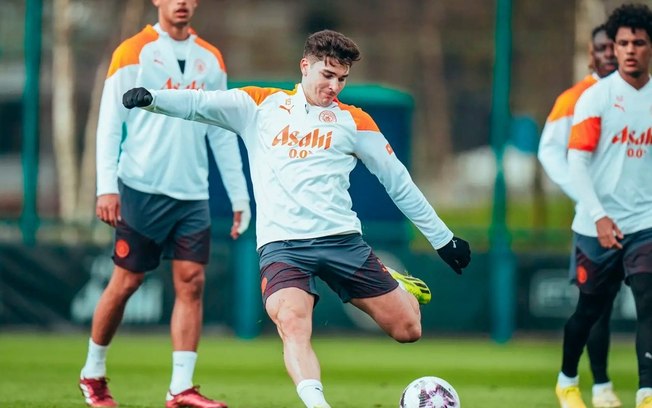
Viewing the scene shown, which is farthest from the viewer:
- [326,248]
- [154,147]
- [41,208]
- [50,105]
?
[50,105]

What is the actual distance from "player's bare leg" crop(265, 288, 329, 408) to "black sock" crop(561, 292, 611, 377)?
2.23m

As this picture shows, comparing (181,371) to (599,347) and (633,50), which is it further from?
(633,50)

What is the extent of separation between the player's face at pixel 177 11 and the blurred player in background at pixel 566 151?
2.44 meters

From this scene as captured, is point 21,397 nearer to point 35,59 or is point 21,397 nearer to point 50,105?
point 35,59

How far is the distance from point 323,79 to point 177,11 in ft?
5.45

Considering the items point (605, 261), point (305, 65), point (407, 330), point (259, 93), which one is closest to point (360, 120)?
point (305, 65)

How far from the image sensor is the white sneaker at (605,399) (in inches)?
370

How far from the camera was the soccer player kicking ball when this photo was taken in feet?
24.1

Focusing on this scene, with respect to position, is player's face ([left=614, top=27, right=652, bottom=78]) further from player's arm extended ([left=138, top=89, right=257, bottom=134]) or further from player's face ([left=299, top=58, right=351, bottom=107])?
player's arm extended ([left=138, top=89, right=257, bottom=134])

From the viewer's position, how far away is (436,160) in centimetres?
2178

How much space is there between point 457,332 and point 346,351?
176 cm

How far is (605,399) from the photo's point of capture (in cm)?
942

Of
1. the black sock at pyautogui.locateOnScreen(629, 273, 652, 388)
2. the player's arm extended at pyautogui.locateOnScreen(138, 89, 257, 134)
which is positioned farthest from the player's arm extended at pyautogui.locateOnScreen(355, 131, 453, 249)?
the black sock at pyautogui.locateOnScreen(629, 273, 652, 388)

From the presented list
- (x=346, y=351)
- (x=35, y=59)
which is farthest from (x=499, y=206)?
(x=35, y=59)
